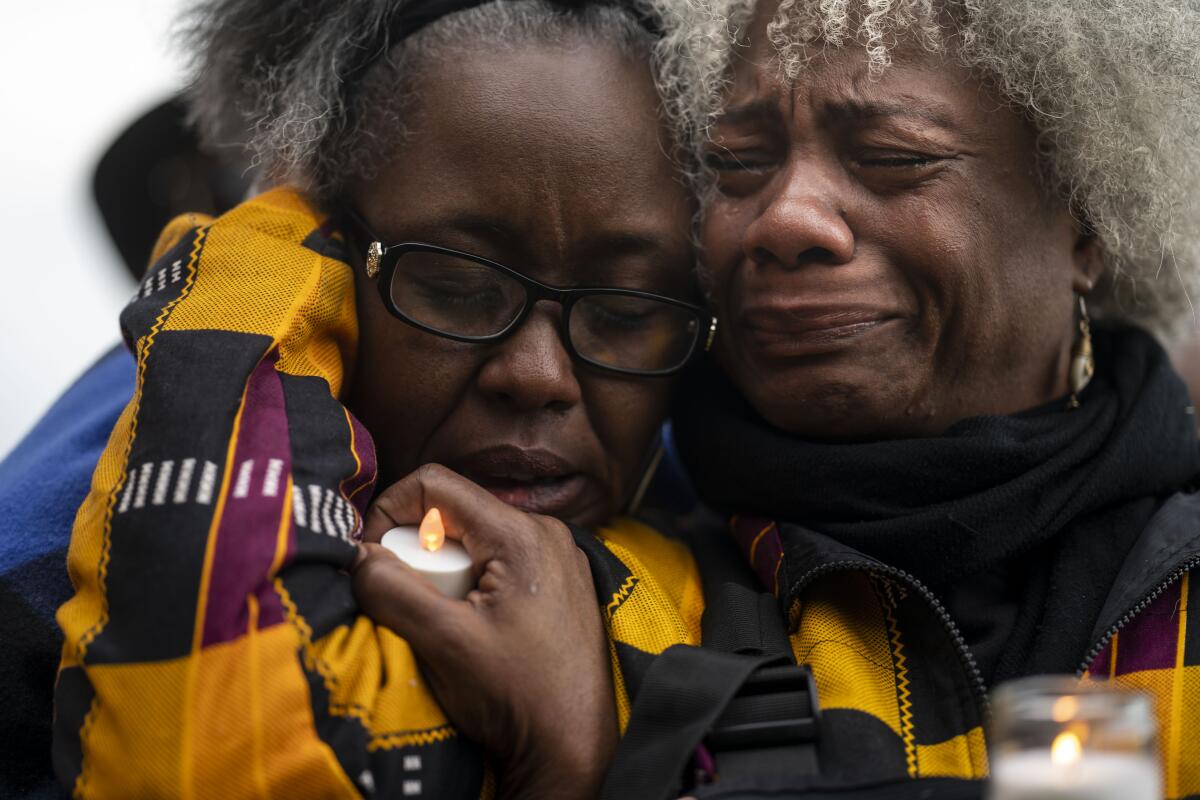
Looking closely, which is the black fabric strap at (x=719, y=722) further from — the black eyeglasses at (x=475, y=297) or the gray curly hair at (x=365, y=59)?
the gray curly hair at (x=365, y=59)

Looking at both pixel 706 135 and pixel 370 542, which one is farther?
pixel 706 135

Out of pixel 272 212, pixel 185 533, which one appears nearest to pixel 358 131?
pixel 272 212

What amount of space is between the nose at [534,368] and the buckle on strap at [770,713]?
21.6 inches

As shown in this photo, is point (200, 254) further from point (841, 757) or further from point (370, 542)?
point (841, 757)

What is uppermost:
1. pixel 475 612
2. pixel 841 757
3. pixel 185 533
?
pixel 185 533

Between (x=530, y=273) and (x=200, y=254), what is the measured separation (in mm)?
496

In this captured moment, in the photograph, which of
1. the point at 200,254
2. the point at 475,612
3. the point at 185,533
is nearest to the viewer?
the point at 185,533

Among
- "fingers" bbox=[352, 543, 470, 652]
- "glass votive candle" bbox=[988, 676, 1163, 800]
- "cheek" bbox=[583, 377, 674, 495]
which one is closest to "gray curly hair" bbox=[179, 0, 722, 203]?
"cheek" bbox=[583, 377, 674, 495]

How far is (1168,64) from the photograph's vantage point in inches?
73.0

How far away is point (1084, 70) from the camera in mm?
1812

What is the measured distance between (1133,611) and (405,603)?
0.98m

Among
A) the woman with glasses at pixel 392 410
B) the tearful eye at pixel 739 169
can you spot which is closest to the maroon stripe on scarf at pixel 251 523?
the woman with glasses at pixel 392 410

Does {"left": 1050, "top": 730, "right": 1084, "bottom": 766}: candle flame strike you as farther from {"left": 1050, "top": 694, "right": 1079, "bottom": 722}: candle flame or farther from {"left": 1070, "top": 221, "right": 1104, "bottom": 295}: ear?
{"left": 1070, "top": 221, "right": 1104, "bottom": 295}: ear

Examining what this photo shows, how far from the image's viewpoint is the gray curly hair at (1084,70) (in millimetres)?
1773
